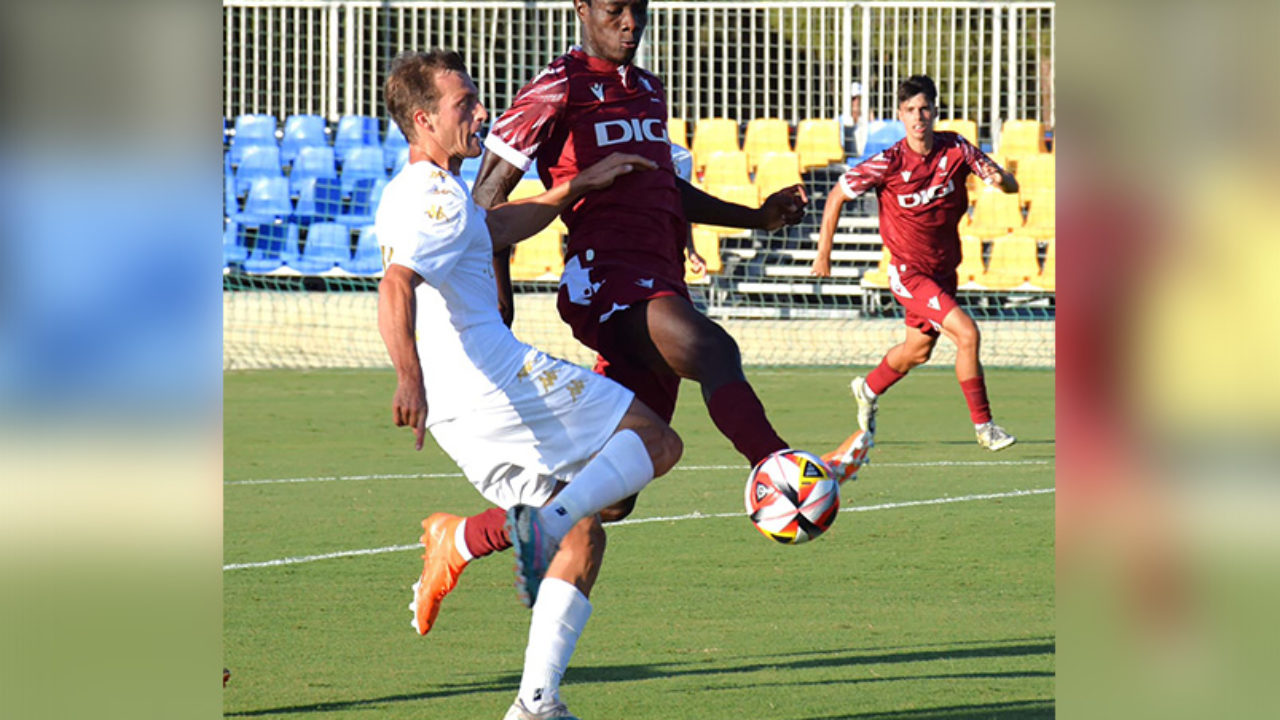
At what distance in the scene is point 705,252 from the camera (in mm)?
18891

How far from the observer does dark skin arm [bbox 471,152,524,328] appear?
5.22m

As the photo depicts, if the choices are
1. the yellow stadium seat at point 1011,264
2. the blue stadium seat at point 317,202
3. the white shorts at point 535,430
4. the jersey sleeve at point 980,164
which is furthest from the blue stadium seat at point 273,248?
the white shorts at point 535,430

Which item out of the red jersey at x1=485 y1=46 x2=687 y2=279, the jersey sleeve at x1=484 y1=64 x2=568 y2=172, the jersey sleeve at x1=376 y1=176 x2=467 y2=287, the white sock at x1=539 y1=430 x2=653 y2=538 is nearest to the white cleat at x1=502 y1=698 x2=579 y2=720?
the white sock at x1=539 y1=430 x2=653 y2=538

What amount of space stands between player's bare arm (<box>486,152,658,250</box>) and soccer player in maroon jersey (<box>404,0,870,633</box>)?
0.37 meters

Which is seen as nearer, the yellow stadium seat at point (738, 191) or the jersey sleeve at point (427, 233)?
the jersey sleeve at point (427, 233)

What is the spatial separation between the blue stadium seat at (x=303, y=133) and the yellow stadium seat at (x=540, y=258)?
12.5 feet

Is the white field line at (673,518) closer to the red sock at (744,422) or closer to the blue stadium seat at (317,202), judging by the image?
the red sock at (744,422)

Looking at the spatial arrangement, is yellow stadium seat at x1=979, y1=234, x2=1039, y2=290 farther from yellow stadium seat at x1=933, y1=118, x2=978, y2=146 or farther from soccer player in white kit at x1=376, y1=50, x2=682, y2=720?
soccer player in white kit at x1=376, y1=50, x2=682, y2=720

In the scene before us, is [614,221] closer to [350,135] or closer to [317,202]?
[317,202]

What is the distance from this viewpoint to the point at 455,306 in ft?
14.4

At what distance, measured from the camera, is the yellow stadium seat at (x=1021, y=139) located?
19.7 m
